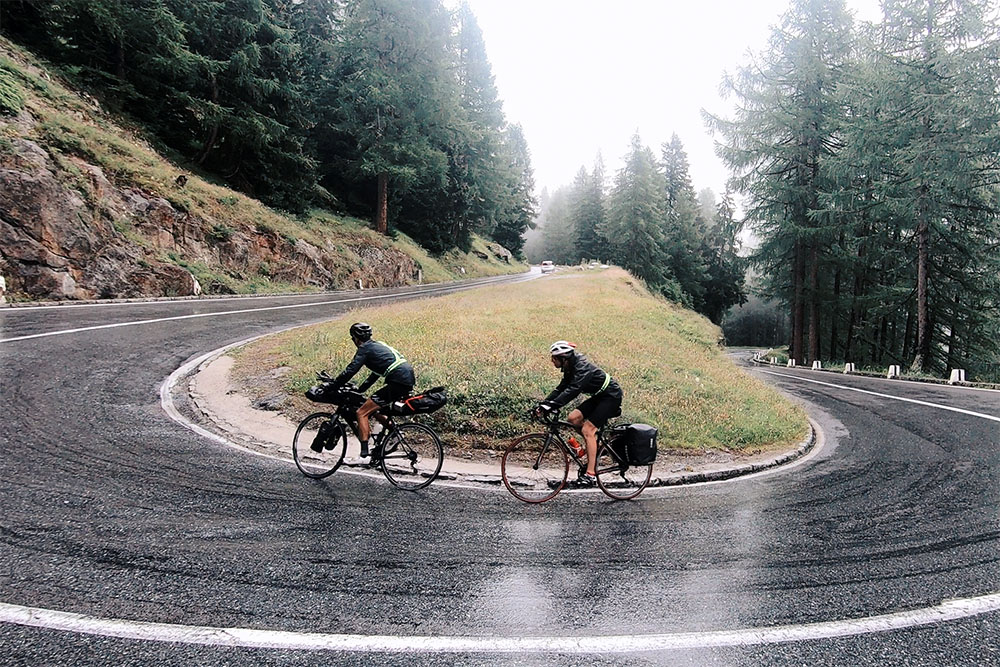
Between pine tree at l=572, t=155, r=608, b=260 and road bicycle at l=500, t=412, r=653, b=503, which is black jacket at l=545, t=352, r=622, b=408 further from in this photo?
pine tree at l=572, t=155, r=608, b=260

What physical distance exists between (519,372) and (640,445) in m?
3.47

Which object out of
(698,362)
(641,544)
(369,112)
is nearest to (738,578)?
(641,544)

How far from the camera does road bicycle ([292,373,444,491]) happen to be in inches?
258

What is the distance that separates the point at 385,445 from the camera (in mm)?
6633

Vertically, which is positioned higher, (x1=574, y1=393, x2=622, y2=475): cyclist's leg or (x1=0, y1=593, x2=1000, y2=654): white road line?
(x1=574, y1=393, x2=622, y2=475): cyclist's leg

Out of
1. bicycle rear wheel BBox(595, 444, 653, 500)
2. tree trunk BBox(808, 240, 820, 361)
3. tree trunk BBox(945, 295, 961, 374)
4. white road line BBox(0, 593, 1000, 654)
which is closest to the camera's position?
white road line BBox(0, 593, 1000, 654)

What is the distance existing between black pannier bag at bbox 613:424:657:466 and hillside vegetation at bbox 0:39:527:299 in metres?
18.9

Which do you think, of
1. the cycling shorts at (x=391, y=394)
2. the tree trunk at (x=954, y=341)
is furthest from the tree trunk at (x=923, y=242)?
the cycling shorts at (x=391, y=394)

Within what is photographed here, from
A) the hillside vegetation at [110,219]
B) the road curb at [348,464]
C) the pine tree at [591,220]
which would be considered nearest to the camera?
the road curb at [348,464]

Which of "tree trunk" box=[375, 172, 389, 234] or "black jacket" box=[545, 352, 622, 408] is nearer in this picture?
"black jacket" box=[545, 352, 622, 408]

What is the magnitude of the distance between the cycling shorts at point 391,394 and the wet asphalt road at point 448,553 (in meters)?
1.09

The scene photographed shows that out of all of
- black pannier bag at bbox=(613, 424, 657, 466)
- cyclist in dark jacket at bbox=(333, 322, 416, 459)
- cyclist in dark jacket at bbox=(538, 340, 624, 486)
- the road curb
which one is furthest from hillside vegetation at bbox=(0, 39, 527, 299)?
black pannier bag at bbox=(613, 424, 657, 466)

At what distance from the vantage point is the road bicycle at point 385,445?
21.5 feet

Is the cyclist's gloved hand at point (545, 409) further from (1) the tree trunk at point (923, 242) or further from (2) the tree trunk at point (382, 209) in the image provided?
(2) the tree trunk at point (382, 209)
